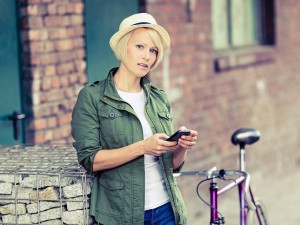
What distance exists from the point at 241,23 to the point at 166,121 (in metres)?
6.04

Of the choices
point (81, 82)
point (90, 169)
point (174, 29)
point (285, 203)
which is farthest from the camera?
point (285, 203)

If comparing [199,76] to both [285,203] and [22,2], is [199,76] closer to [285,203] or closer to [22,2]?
[285,203]

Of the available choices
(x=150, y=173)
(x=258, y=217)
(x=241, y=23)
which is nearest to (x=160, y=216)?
(x=150, y=173)

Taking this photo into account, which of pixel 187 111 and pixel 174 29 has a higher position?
pixel 174 29

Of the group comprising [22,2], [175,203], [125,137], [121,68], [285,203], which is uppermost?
[22,2]

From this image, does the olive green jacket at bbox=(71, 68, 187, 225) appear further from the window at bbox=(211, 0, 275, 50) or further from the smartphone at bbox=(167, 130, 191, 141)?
the window at bbox=(211, 0, 275, 50)

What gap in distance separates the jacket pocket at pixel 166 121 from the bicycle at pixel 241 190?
18.0 inches

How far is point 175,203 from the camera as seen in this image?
13.0 ft

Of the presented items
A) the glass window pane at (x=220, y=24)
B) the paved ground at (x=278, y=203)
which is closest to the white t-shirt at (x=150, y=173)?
the paved ground at (x=278, y=203)

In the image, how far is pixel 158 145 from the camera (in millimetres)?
3670

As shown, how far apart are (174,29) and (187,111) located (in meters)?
0.82

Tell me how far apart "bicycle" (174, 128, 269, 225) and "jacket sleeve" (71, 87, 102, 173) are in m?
0.74

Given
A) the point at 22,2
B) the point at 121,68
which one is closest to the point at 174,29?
the point at 22,2

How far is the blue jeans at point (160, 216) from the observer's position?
3.89 m
